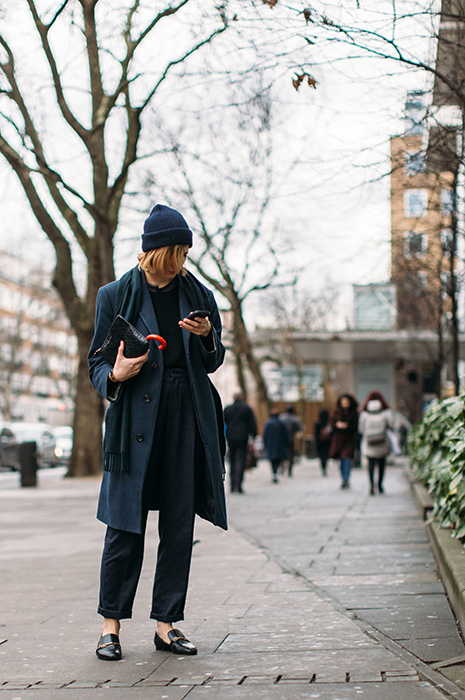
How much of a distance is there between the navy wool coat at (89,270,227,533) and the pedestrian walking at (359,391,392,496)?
1044cm

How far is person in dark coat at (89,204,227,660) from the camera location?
164 inches

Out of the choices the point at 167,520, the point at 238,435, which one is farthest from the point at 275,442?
the point at 167,520

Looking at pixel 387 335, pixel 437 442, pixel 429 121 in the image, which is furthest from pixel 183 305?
pixel 387 335

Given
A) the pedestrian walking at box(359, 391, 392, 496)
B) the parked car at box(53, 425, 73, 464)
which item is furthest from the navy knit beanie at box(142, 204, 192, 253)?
the parked car at box(53, 425, 73, 464)

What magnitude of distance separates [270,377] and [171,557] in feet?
188

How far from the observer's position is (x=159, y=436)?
4.27 m

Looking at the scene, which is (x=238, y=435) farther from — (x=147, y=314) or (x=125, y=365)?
(x=125, y=365)

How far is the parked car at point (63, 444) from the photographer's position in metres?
38.1

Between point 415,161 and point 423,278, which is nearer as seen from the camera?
point 415,161

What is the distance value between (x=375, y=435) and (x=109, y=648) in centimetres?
1114

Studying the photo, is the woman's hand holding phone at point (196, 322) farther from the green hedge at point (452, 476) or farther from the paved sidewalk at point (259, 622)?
the green hedge at point (452, 476)

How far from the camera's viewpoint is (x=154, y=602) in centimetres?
429

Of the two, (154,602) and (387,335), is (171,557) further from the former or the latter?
(387,335)

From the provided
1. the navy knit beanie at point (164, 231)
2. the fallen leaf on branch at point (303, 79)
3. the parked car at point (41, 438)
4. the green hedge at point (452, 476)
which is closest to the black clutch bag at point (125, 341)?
the navy knit beanie at point (164, 231)
